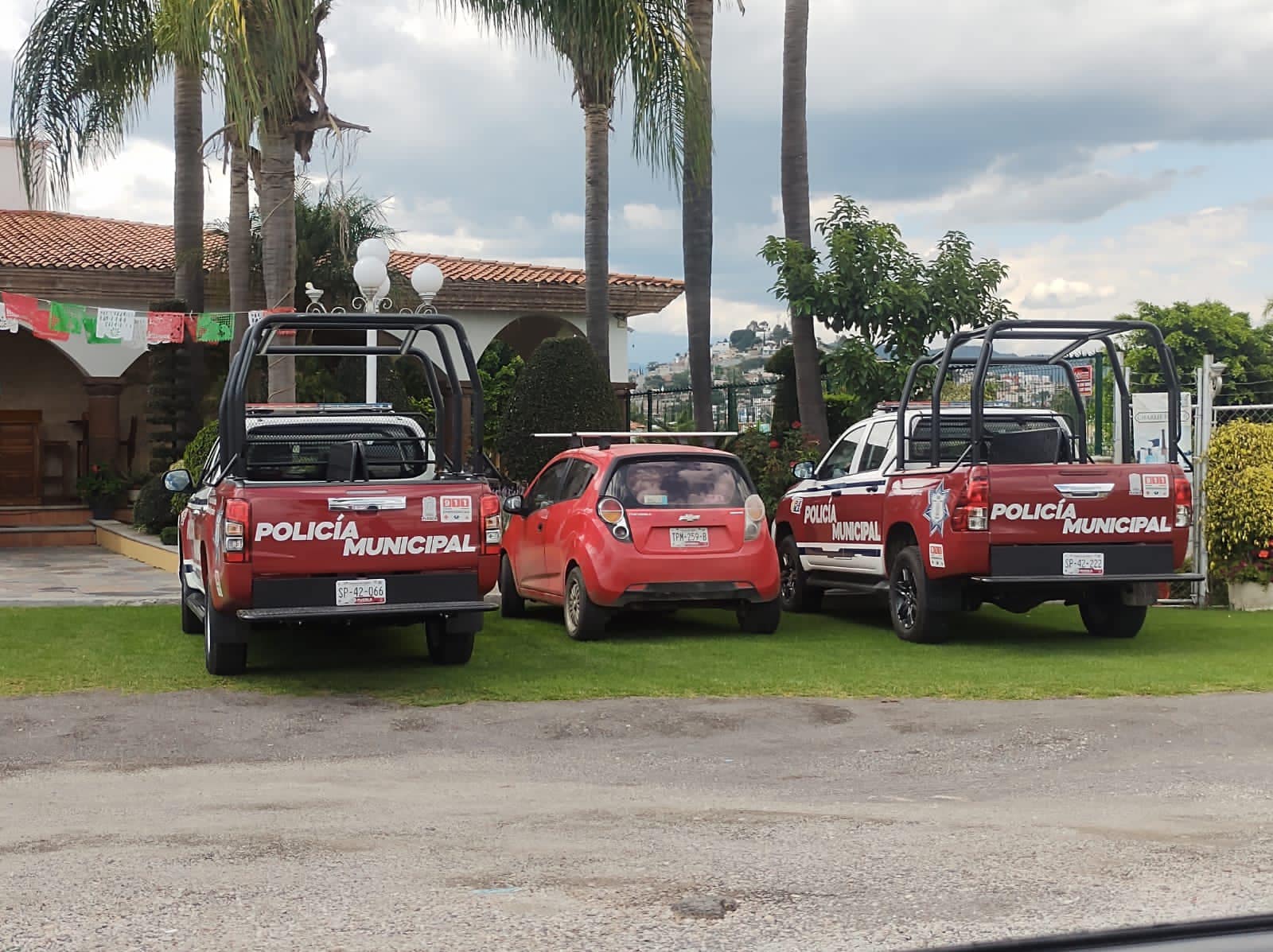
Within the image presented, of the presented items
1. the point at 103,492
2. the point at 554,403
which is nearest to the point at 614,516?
the point at 554,403

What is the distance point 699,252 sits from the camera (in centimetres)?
1977

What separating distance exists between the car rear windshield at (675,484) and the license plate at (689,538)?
198mm

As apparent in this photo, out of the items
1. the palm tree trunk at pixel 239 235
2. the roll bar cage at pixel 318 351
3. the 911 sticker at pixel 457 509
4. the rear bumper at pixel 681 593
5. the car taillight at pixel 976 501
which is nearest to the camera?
the 911 sticker at pixel 457 509

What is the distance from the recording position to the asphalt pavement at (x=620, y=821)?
15.6 feet

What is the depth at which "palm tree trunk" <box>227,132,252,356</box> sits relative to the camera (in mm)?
20438

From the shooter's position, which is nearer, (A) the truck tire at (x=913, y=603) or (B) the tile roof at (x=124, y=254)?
(A) the truck tire at (x=913, y=603)

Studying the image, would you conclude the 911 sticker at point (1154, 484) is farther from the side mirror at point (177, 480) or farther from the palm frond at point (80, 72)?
the palm frond at point (80, 72)

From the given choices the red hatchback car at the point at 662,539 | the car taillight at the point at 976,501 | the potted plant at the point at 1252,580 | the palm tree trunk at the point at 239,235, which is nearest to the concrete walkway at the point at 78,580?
the palm tree trunk at the point at 239,235

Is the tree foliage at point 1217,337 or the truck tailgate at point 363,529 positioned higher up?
the tree foliage at point 1217,337

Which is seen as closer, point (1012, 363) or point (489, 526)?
point (489, 526)

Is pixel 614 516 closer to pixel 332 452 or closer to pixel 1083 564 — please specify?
pixel 332 452

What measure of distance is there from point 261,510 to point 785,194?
38.1ft

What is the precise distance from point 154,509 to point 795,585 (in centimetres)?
1143

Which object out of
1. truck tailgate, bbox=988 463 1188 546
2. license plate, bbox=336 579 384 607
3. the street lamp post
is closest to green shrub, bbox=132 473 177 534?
the street lamp post
